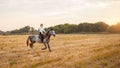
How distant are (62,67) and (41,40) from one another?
1173 cm

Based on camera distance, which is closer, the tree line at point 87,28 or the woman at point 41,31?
the woman at point 41,31

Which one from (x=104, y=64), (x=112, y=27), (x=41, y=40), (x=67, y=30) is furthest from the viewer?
(x=67, y=30)

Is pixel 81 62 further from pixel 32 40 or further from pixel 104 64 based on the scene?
pixel 32 40

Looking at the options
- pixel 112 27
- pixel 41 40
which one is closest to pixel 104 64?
pixel 41 40

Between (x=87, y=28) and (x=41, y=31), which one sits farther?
(x=87, y=28)

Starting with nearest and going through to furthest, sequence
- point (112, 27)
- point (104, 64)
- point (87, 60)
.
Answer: point (104, 64), point (87, 60), point (112, 27)

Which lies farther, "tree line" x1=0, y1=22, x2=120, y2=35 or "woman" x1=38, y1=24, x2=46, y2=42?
"tree line" x1=0, y1=22, x2=120, y2=35

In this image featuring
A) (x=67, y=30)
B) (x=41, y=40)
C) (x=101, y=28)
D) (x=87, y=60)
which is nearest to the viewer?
(x=87, y=60)

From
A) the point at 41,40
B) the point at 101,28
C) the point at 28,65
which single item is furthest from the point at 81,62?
the point at 101,28

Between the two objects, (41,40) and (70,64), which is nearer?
(70,64)

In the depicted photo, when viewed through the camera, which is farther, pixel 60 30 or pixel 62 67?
pixel 60 30

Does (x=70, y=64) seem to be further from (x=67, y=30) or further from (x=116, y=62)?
(x=67, y=30)

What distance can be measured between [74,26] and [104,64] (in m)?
97.1

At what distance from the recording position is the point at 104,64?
1576 centimetres
